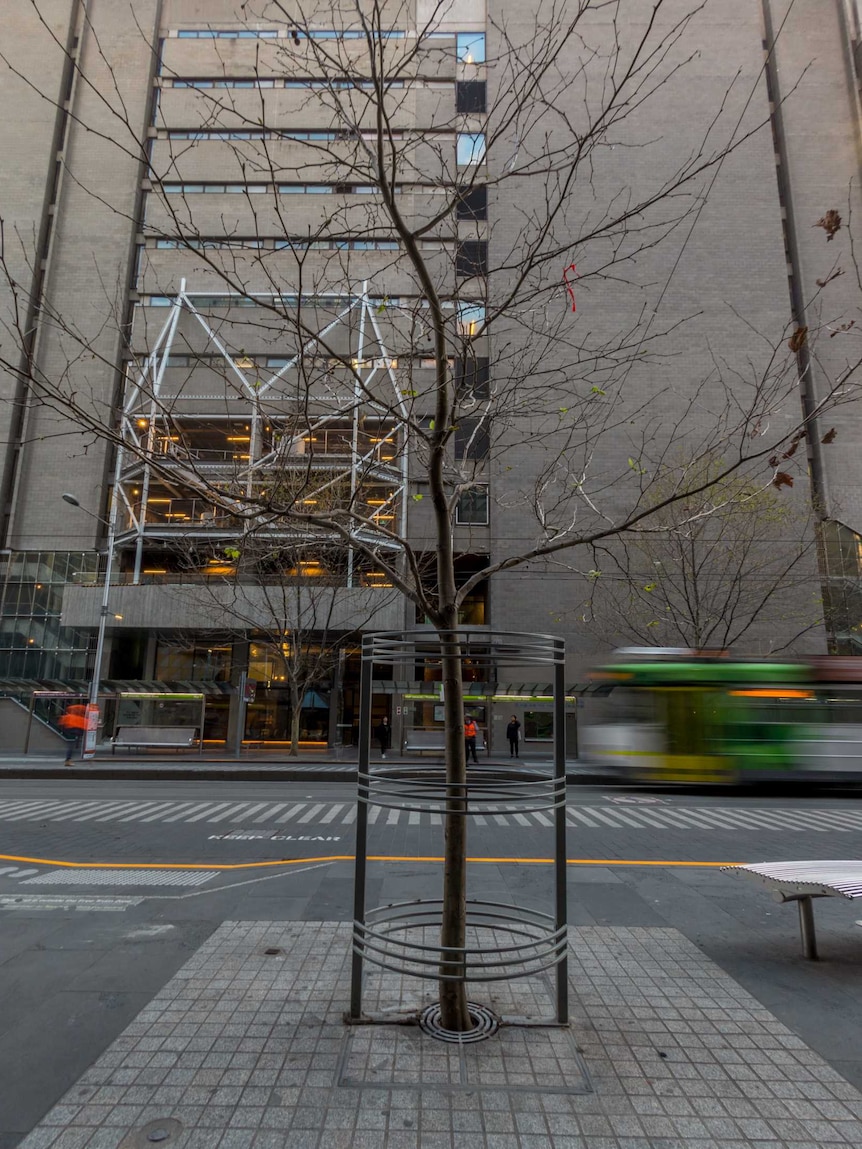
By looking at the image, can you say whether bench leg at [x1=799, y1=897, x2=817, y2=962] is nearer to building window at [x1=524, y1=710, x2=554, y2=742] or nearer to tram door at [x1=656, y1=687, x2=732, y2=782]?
tram door at [x1=656, y1=687, x2=732, y2=782]

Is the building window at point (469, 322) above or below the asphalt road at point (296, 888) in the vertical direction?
above

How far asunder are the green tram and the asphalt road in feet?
2.39

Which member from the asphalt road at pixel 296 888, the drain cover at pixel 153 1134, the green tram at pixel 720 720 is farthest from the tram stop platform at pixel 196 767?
the drain cover at pixel 153 1134

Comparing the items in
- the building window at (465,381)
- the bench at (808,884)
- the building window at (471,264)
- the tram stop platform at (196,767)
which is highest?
the building window at (471,264)

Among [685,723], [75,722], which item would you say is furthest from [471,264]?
[75,722]

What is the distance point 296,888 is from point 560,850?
13.3 ft

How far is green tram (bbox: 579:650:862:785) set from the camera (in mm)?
6383

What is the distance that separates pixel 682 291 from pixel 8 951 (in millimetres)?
35071

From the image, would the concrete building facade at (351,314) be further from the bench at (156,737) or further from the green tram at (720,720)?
the green tram at (720,720)

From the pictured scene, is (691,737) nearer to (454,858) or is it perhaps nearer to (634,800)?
(454,858)

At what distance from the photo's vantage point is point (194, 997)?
4.16 meters

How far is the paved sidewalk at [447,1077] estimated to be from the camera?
2.88 meters

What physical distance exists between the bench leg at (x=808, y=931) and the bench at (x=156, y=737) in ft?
76.2

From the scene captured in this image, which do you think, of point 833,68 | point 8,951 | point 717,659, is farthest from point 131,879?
point 833,68
